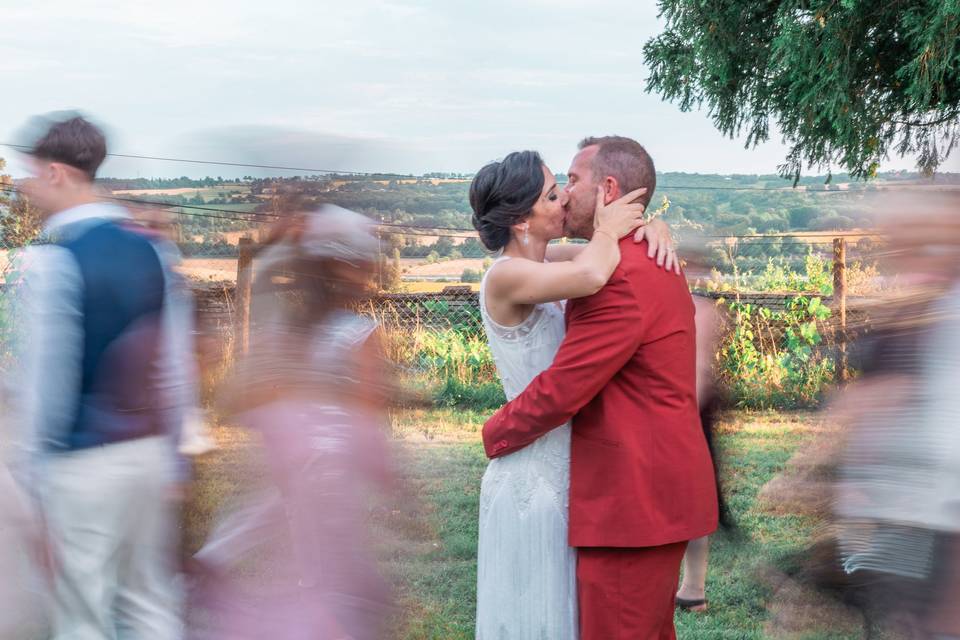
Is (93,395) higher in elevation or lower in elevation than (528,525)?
higher

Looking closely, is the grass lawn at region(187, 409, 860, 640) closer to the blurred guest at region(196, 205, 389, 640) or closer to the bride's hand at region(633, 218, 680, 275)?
the blurred guest at region(196, 205, 389, 640)

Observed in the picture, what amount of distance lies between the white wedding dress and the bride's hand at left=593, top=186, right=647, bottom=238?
30cm

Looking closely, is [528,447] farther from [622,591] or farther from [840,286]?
[840,286]

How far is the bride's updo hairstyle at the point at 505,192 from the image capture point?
102 inches

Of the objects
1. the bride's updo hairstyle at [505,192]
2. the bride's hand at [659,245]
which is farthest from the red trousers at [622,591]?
the bride's updo hairstyle at [505,192]

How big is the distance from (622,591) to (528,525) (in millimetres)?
314

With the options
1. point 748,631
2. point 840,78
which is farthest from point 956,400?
point 840,78

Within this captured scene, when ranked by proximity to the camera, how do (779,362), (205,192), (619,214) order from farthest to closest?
(779,362) < (205,192) < (619,214)

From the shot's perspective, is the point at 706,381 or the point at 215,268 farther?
the point at 215,268

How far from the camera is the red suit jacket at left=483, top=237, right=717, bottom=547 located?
2420 millimetres

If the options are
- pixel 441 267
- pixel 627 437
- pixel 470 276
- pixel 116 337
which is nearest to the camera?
pixel 627 437

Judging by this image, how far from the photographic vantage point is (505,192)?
2.59 m

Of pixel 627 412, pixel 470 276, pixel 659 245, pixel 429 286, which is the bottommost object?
pixel 429 286

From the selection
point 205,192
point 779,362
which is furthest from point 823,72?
point 205,192
